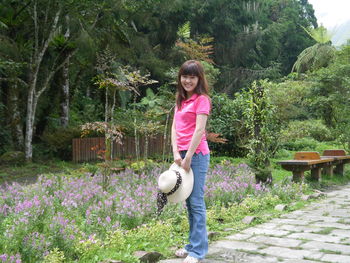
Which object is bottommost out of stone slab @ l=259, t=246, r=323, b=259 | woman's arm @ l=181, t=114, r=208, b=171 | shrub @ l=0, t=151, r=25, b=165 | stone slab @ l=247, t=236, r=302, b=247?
stone slab @ l=247, t=236, r=302, b=247

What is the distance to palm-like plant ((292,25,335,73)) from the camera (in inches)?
1225

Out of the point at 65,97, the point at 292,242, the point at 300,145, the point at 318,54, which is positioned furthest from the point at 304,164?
the point at 318,54

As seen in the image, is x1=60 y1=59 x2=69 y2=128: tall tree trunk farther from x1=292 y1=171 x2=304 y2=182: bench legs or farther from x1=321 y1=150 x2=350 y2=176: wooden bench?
x1=292 y1=171 x2=304 y2=182: bench legs

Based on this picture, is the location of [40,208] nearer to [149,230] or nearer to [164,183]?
[149,230]

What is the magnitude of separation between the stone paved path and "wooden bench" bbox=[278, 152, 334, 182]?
7.55 ft

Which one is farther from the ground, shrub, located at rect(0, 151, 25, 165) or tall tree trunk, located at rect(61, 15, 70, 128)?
tall tree trunk, located at rect(61, 15, 70, 128)

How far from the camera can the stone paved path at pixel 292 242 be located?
152 inches

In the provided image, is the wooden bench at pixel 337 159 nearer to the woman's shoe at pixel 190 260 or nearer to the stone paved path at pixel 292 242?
the stone paved path at pixel 292 242

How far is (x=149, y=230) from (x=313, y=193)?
4537 millimetres

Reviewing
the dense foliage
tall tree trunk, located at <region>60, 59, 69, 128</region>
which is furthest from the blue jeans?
tall tree trunk, located at <region>60, 59, 69, 128</region>

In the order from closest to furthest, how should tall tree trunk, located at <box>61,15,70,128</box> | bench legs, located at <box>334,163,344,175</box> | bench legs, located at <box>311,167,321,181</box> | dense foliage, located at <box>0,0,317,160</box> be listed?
bench legs, located at <box>311,167,321,181</box>, bench legs, located at <box>334,163,344,175</box>, dense foliage, located at <box>0,0,317,160</box>, tall tree trunk, located at <box>61,15,70,128</box>

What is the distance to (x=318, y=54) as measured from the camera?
3158cm

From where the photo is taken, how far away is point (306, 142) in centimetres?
1984

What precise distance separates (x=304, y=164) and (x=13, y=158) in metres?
8.78
